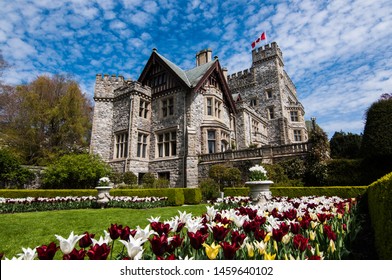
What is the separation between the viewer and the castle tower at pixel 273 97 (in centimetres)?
3316

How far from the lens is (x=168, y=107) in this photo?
69.7 ft

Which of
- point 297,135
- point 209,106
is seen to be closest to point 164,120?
point 209,106

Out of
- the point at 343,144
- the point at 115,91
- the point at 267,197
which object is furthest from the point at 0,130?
the point at 343,144

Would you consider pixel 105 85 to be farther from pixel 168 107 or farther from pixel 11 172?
pixel 11 172

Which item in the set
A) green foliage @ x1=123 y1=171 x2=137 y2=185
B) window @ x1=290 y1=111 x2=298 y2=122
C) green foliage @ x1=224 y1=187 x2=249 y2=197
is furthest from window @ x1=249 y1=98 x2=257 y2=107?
green foliage @ x1=224 y1=187 x2=249 y2=197

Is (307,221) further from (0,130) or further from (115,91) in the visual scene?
(0,130)

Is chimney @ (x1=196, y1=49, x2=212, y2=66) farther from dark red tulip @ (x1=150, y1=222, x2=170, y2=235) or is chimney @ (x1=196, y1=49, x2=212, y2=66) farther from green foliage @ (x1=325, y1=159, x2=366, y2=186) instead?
dark red tulip @ (x1=150, y1=222, x2=170, y2=235)

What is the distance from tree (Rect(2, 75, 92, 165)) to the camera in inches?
986

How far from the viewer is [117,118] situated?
21859 millimetres

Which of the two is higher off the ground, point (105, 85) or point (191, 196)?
point (105, 85)

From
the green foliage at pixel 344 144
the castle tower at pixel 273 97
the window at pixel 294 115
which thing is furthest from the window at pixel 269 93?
the green foliage at pixel 344 144

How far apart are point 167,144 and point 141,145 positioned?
7.71ft

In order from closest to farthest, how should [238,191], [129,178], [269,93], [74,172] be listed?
[238,191]
[74,172]
[129,178]
[269,93]
